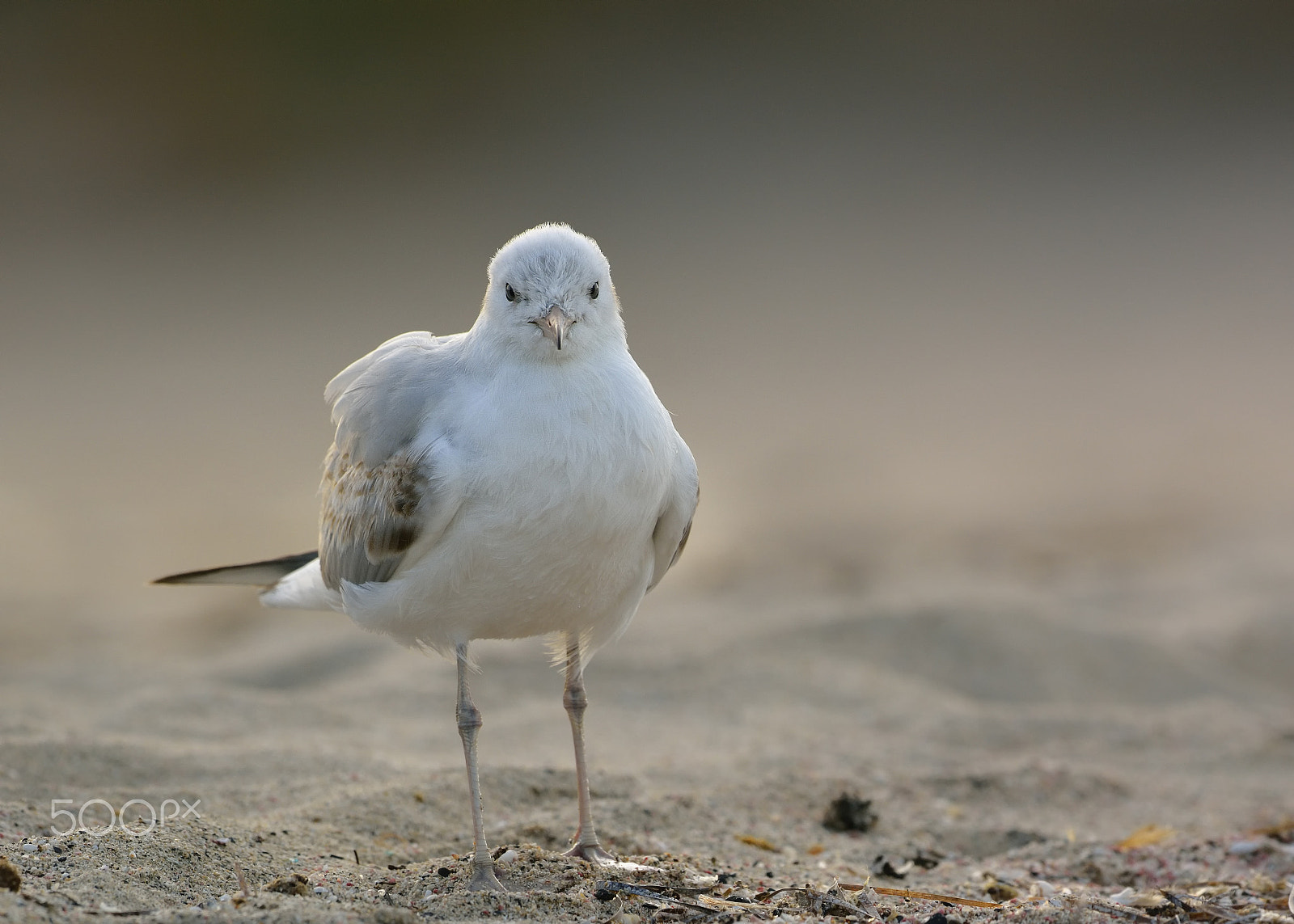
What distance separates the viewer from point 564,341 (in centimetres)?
403

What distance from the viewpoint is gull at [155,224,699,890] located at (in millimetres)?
3926

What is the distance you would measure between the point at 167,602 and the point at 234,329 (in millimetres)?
7750

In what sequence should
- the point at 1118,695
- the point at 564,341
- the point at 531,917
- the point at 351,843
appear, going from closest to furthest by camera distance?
the point at 531,917, the point at 564,341, the point at 351,843, the point at 1118,695

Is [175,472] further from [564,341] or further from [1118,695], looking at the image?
[564,341]

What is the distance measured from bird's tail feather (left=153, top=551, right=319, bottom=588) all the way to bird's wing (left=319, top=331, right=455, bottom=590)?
60cm

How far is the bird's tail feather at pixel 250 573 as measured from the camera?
5.19m

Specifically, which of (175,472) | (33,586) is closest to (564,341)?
(33,586)

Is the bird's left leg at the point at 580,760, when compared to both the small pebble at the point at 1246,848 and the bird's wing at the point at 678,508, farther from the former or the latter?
the small pebble at the point at 1246,848

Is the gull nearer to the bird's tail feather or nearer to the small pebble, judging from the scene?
the bird's tail feather

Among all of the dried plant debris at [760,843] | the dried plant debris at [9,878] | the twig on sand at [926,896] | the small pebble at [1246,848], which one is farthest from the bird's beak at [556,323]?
the small pebble at [1246,848]

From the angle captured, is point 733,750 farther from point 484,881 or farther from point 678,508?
point 484,881

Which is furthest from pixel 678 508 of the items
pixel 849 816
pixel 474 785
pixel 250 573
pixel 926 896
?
pixel 250 573

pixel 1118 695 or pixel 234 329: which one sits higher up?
pixel 234 329

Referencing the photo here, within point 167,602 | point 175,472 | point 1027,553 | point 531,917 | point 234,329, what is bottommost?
point 531,917
